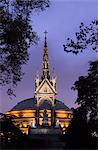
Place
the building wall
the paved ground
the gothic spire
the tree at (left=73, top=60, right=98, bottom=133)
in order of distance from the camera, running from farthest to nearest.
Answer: the building wall → the gothic spire → the paved ground → the tree at (left=73, top=60, right=98, bottom=133)

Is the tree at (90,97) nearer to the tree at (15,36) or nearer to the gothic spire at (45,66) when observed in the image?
the tree at (15,36)

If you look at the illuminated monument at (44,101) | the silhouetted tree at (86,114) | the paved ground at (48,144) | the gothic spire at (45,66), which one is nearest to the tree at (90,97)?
the silhouetted tree at (86,114)

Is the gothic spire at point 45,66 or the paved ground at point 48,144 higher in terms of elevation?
the gothic spire at point 45,66

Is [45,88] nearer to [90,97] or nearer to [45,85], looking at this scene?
[45,85]

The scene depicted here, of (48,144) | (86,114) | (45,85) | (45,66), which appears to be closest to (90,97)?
(86,114)

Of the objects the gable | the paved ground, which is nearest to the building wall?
the gable

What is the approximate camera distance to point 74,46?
1889cm

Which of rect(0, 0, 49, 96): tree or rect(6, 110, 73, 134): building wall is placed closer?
rect(0, 0, 49, 96): tree

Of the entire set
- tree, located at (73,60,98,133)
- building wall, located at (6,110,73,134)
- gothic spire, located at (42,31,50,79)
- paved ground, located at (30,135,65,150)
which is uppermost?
gothic spire, located at (42,31,50,79)

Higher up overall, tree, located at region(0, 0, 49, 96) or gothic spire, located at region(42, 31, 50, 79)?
gothic spire, located at region(42, 31, 50, 79)

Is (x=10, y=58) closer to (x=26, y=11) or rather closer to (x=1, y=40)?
(x=1, y=40)

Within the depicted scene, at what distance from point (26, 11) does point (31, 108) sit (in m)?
145

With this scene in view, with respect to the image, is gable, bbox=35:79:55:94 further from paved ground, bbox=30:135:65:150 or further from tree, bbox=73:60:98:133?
tree, bbox=73:60:98:133

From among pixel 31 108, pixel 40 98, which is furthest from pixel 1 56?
pixel 31 108
